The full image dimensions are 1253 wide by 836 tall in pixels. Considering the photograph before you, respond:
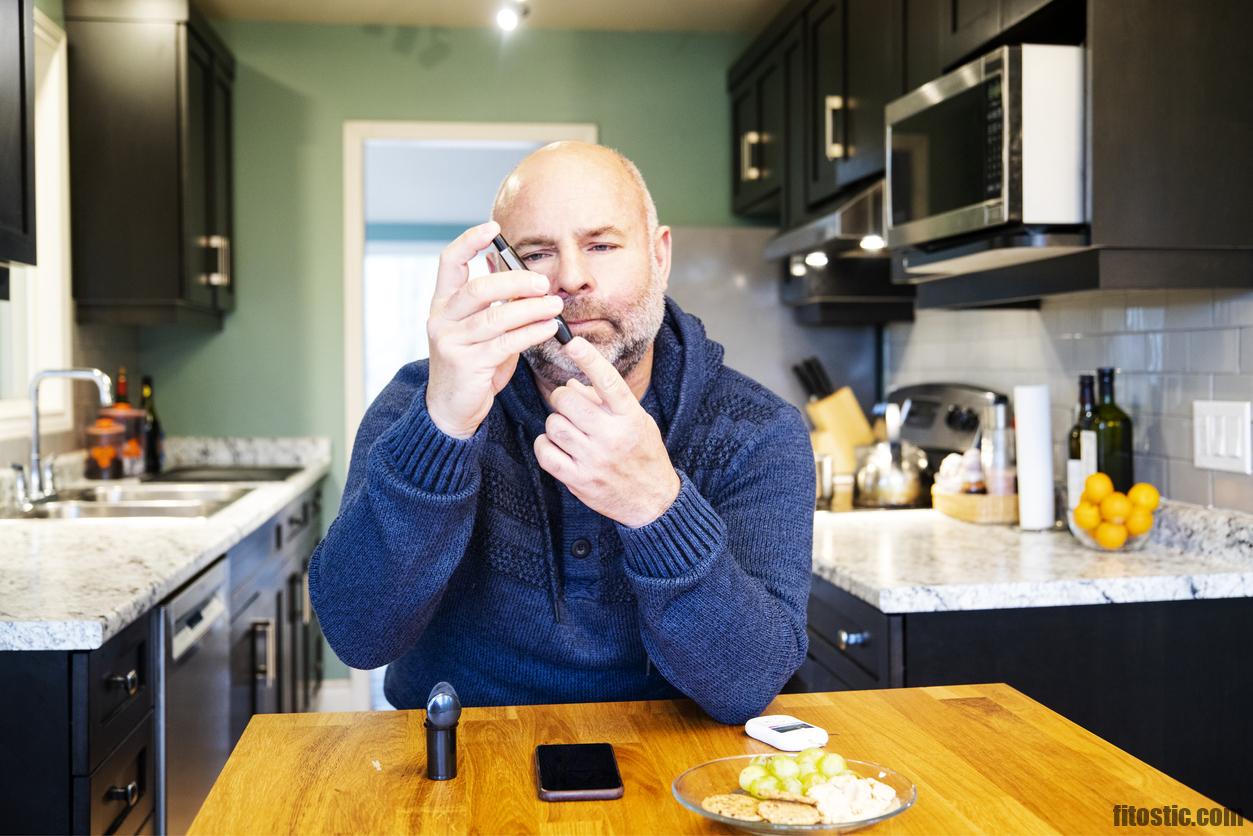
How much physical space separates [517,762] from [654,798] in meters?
0.16

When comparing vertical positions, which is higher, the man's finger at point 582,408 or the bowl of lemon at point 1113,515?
the man's finger at point 582,408

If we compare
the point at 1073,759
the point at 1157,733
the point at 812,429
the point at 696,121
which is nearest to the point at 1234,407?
the point at 1157,733

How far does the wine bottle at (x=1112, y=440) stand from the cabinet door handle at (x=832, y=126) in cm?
110

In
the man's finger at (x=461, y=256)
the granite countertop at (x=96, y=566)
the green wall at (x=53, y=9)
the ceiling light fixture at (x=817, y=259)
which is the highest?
the green wall at (x=53, y=9)

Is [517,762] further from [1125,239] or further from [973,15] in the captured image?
[973,15]

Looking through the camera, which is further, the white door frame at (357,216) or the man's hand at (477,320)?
the white door frame at (357,216)

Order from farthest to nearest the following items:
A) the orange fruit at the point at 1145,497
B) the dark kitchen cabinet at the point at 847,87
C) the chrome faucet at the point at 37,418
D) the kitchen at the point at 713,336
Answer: the dark kitchen cabinet at the point at 847,87
the chrome faucet at the point at 37,418
the orange fruit at the point at 1145,497
the kitchen at the point at 713,336

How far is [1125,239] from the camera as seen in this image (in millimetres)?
1932

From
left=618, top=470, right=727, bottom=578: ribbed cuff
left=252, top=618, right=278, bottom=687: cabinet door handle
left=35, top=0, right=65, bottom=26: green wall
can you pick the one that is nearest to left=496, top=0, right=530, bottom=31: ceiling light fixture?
left=35, top=0, right=65, bottom=26: green wall

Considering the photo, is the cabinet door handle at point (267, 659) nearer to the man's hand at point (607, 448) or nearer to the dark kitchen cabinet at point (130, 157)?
the dark kitchen cabinet at point (130, 157)

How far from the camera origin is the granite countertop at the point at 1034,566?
1.89m

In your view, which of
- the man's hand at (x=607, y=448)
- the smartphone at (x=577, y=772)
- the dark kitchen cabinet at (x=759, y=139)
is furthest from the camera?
the dark kitchen cabinet at (x=759, y=139)

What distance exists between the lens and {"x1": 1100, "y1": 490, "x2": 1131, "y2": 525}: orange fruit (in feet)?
6.95

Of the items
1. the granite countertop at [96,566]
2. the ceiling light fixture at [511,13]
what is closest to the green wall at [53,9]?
the ceiling light fixture at [511,13]
